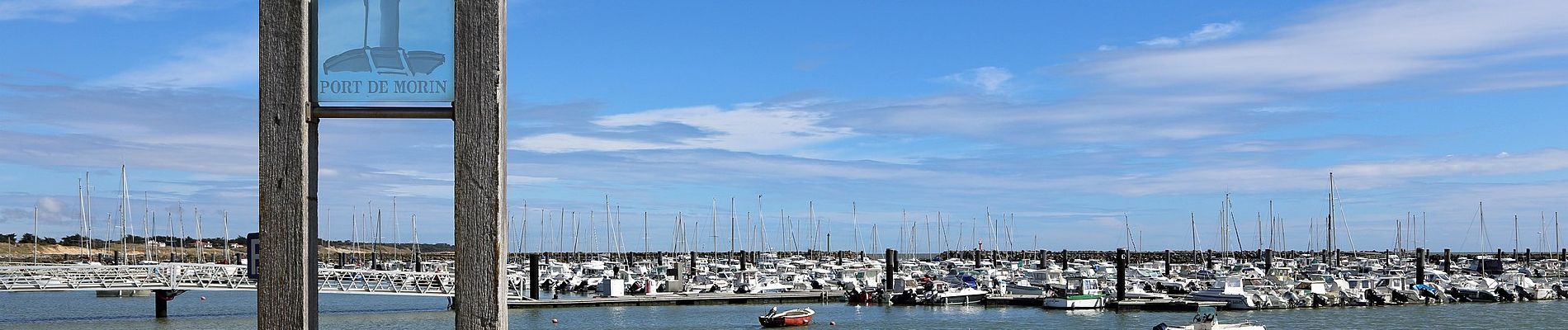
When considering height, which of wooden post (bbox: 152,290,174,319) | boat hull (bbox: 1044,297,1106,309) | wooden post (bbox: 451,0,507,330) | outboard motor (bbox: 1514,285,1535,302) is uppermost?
wooden post (bbox: 451,0,507,330)

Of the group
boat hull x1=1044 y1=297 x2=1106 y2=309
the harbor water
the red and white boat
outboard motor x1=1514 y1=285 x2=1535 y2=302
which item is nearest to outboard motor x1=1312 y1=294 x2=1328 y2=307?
the harbor water

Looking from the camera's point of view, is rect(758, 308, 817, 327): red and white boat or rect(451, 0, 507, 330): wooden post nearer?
rect(451, 0, 507, 330): wooden post

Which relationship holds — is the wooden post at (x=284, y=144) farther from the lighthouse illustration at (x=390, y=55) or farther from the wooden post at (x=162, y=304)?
the wooden post at (x=162, y=304)

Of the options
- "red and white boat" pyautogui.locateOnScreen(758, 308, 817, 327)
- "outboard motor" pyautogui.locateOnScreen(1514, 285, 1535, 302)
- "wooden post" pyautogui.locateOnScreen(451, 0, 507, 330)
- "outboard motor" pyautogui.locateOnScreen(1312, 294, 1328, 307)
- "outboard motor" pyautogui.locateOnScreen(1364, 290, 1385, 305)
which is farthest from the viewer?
"outboard motor" pyautogui.locateOnScreen(1514, 285, 1535, 302)

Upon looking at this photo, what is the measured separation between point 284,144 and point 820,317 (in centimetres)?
5740

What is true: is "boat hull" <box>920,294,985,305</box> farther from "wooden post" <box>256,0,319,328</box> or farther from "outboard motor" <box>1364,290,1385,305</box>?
"wooden post" <box>256,0,319,328</box>

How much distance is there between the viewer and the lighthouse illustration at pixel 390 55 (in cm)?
532

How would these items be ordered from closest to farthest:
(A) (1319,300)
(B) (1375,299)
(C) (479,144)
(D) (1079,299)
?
(C) (479,144) < (D) (1079,299) < (A) (1319,300) < (B) (1375,299)

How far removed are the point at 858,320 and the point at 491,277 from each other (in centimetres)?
5526

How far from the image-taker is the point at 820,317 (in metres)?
62.3

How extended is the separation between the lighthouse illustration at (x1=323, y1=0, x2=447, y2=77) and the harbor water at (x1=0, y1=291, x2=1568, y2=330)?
51.4 metres

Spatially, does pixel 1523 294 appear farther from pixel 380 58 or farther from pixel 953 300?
pixel 380 58

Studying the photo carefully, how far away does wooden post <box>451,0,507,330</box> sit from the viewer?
17.2 ft

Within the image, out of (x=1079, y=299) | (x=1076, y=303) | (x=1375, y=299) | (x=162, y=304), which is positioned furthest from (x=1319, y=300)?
(x=162, y=304)
